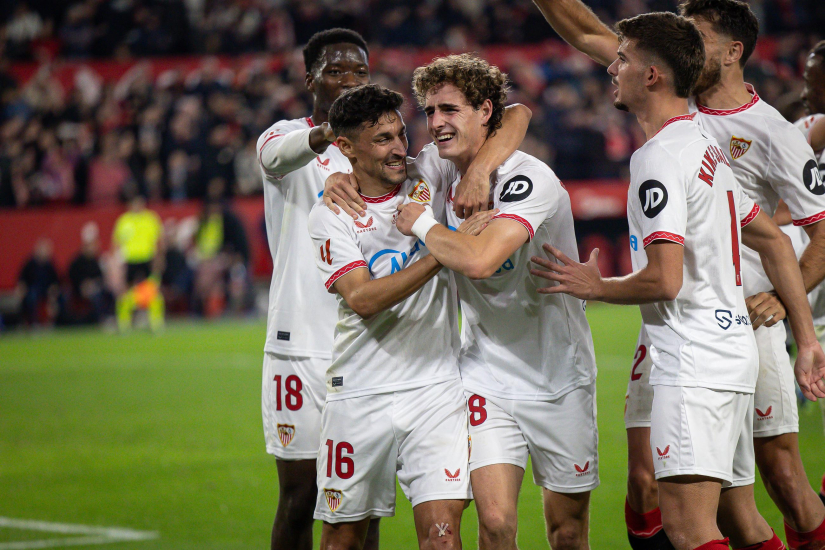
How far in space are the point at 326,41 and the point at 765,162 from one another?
2.28m

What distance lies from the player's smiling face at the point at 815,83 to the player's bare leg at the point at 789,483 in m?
1.96

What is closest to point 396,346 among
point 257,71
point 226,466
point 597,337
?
point 226,466

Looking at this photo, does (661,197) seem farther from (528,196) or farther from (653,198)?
(528,196)

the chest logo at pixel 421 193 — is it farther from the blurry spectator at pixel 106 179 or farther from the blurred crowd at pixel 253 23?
the blurred crowd at pixel 253 23

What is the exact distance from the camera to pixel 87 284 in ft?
61.4

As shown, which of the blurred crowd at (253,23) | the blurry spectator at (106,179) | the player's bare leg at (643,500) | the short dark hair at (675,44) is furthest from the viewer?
the blurred crowd at (253,23)

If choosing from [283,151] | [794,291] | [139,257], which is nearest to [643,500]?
[794,291]

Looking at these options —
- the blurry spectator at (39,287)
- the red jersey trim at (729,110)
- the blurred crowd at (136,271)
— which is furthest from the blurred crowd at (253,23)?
the red jersey trim at (729,110)

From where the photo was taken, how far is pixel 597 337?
15.0 m

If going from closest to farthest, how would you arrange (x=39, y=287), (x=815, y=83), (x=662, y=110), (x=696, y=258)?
(x=696, y=258) → (x=662, y=110) → (x=815, y=83) → (x=39, y=287)

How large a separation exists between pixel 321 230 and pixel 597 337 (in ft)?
37.1

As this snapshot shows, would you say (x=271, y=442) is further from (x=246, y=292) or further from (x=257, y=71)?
(x=257, y=71)

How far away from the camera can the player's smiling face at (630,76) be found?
12.7 feet

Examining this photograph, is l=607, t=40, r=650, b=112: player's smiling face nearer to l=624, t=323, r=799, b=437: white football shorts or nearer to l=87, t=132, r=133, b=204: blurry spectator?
l=624, t=323, r=799, b=437: white football shorts
